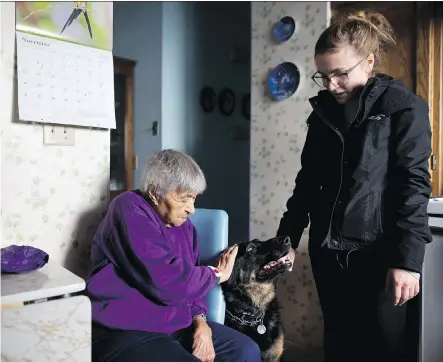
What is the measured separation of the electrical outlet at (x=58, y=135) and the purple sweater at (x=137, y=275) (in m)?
0.31

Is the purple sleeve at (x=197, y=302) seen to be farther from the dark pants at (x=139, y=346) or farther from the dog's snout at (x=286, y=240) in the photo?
the dog's snout at (x=286, y=240)

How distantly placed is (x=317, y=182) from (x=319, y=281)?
334mm

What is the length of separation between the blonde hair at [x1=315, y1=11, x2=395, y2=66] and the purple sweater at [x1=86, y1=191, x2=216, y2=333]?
2.42 ft

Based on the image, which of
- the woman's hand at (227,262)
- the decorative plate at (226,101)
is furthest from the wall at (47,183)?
the decorative plate at (226,101)

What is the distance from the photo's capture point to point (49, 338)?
0.94 m

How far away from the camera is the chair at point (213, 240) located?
5.09 ft

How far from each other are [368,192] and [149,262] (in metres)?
0.66

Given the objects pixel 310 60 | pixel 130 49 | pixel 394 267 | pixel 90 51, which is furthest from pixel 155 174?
pixel 130 49

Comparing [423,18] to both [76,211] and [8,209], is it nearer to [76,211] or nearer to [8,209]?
[76,211]

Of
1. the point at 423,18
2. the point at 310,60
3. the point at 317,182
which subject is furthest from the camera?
the point at 310,60

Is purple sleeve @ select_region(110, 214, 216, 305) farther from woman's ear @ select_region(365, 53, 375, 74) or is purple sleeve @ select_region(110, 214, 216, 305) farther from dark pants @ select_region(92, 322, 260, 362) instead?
woman's ear @ select_region(365, 53, 375, 74)

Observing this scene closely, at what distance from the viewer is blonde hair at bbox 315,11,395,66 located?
1.21 metres

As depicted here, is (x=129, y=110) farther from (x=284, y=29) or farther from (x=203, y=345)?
(x=203, y=345)

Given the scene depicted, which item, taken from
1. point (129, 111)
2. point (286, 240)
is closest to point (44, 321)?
point (286, 240)
